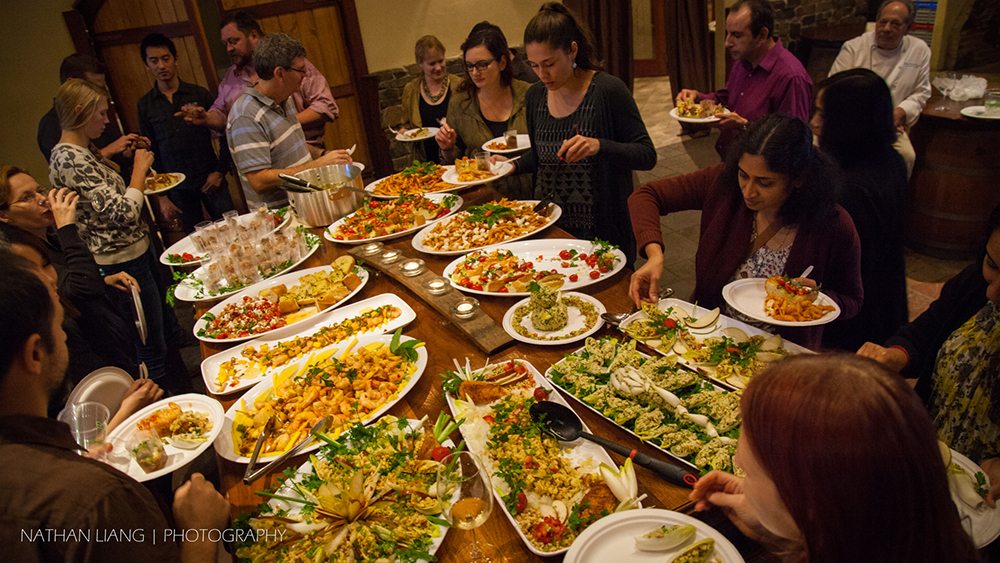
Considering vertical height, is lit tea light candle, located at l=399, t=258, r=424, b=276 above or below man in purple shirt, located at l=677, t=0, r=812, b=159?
below

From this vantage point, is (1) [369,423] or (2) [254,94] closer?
(1) [369,423]

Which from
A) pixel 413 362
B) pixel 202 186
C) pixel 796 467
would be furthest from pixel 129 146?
pixel 796 467

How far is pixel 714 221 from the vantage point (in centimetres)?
293

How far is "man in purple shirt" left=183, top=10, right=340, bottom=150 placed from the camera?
588 cm

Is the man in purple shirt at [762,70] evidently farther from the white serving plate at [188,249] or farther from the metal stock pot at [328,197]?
the white serving plate at [188,249]

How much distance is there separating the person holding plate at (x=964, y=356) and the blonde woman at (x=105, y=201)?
440 cm

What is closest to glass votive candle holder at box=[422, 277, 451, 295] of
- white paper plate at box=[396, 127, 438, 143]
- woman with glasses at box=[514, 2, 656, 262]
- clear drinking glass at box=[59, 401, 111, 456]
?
woman with glasses at box=[514, 2, 656, 262]

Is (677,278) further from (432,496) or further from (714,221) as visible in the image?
(432,496)

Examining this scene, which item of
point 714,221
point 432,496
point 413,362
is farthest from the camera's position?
point 714,221

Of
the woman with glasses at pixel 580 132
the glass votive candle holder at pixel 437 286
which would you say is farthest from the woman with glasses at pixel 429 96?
the glass votive candle holder at pixel 437 286

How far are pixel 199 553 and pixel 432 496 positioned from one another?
649 millimetres

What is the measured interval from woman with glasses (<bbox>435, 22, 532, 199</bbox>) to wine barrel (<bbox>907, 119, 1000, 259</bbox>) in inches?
136

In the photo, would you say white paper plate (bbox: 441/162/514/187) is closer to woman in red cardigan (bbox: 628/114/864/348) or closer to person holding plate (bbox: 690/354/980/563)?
woman in red cardigan (bbox: 628/114/864/348)

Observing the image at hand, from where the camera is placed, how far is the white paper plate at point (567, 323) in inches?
96.7
